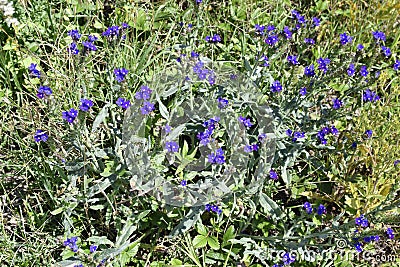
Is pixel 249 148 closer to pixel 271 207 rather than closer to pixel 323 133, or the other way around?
pixel 271 207

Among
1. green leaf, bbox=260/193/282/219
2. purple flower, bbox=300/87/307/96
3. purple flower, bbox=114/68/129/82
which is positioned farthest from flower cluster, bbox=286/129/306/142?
purple flower, bbox=114/68/129/82

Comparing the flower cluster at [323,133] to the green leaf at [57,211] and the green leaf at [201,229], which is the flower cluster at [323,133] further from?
the green leaf at [57,211]

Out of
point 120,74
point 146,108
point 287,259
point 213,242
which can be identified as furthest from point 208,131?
point 287,259

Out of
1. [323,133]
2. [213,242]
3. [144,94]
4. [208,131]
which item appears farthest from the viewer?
[323,133]

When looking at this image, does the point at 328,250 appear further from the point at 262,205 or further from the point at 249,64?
the point at 249,64

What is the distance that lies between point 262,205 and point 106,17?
2.13 meters

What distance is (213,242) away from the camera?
115 inches

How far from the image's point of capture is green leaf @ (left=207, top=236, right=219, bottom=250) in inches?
114

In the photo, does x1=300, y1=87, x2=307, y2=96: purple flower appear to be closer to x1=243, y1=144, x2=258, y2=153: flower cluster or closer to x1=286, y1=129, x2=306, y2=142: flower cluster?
x1=286, y1=129, x2=306, y2=142: flower cluster

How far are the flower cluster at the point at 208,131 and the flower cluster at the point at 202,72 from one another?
0.33m

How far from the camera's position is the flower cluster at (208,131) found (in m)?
2.65

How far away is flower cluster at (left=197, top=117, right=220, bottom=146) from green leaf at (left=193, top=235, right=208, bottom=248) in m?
0.63

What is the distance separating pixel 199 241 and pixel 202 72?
103 centimetres

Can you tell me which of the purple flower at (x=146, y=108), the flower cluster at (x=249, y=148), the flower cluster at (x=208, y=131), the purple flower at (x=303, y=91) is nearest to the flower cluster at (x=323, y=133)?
the purple flower at (x=303, y=91)
